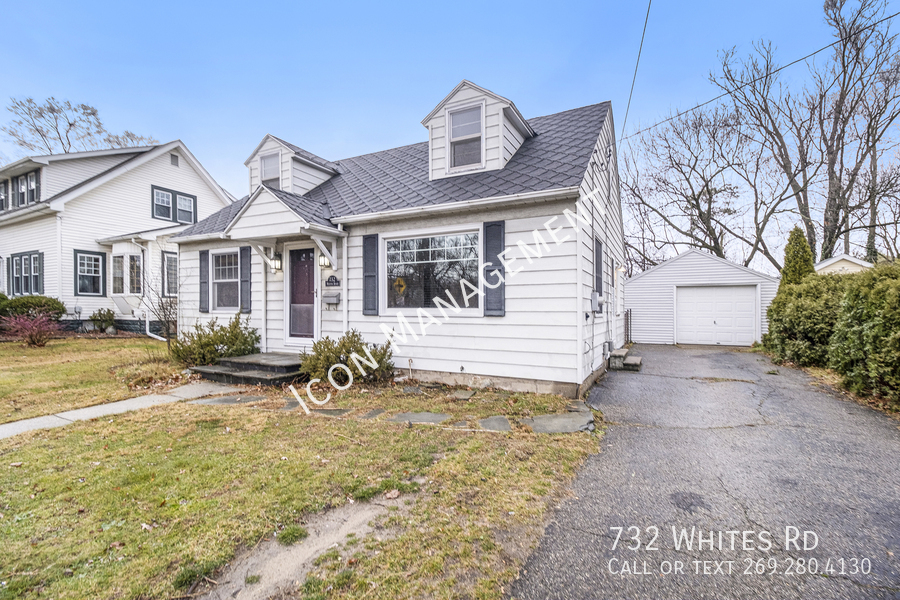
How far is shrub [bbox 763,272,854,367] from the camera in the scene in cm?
834

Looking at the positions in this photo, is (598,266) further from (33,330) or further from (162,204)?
(162,204)

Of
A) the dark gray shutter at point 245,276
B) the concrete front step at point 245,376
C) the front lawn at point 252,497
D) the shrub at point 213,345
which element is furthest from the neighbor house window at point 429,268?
the dark gray shutter at point 245,276

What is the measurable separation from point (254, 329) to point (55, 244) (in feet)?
37.7

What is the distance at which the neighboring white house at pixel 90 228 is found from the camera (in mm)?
14219

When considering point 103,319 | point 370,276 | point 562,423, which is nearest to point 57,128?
point 103,319

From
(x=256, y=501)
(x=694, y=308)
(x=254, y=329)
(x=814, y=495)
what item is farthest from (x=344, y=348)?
(x=694, y=308)

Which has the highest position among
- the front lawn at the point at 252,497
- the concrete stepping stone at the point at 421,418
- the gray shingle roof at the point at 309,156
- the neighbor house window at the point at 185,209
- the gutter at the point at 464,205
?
the neighbor house window at the point at 185,209

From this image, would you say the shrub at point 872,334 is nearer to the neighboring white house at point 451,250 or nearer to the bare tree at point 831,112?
the neighboring white house at point 451,250

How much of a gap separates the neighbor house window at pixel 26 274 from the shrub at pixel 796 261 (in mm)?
24479

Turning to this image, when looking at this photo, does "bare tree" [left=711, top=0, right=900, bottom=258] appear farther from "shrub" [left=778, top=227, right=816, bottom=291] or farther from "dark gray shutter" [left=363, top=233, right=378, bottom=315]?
"dark gray shutter" [left=363, top=233, right=378, bottom=315]

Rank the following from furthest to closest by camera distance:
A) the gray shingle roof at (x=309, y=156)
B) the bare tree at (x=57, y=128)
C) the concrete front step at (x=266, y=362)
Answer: the bare tree at (x=57, y=128)
the gray shingle roof at (x=309, y=156)
the concrete front step at (x=266, y=362)

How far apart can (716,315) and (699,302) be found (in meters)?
0.64

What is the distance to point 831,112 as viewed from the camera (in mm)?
17391

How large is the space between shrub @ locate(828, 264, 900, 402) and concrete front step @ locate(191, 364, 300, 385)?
8088 millimetres
